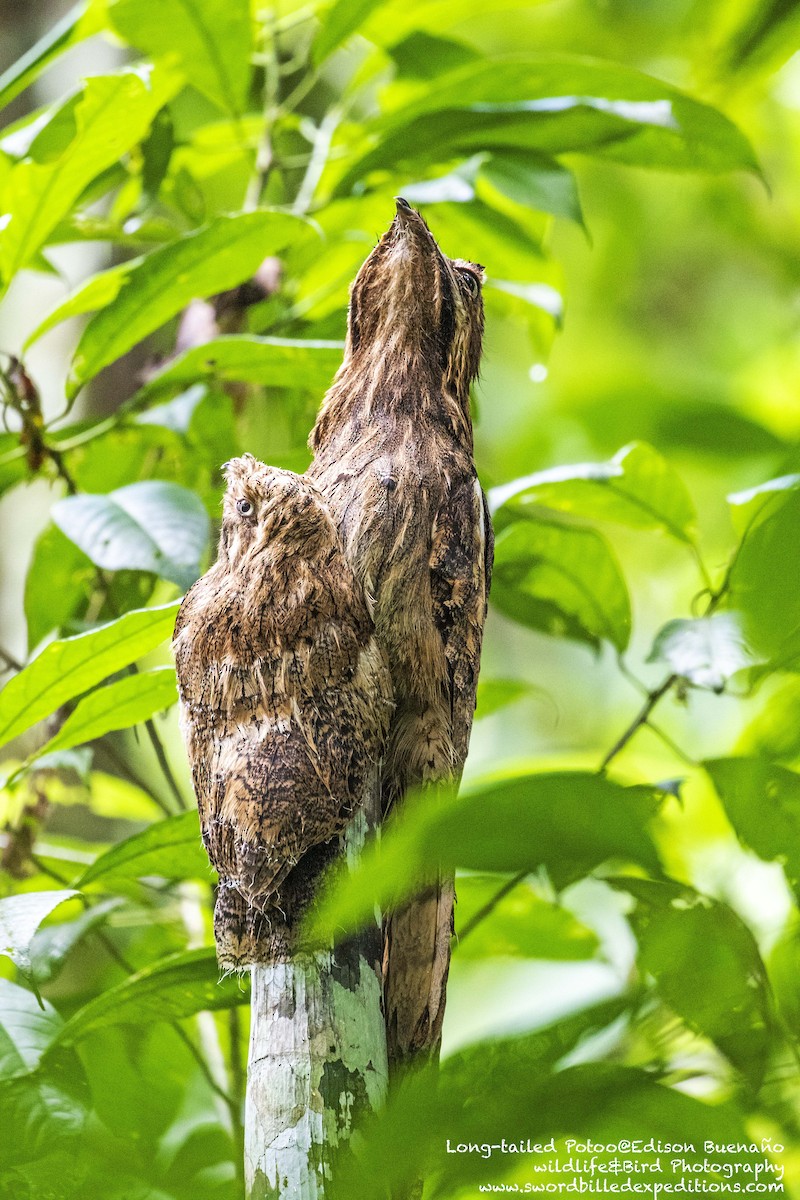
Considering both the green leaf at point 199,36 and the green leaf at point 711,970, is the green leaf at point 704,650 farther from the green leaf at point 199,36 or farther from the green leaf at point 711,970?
the green leaf at point 199,36

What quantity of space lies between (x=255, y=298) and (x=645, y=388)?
156 centimetres

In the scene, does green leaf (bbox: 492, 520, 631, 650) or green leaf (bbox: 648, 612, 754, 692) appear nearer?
green leaf (bbox: 648, 612, 754, 692)

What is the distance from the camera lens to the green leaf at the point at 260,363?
1522 millimetres

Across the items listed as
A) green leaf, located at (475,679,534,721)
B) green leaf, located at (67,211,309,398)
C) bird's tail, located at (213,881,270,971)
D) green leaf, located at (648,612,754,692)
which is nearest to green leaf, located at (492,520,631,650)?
green leaf, located at (475,679,534,721)

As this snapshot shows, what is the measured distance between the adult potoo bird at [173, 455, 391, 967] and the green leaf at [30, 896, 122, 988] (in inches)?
24.2

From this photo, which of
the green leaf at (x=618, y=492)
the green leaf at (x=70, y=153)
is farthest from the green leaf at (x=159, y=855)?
the green leaf at (x=70, y=153)

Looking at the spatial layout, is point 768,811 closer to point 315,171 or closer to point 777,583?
point 777,583

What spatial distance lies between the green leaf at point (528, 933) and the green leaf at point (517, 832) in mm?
1273

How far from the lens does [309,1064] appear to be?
0.81 meters

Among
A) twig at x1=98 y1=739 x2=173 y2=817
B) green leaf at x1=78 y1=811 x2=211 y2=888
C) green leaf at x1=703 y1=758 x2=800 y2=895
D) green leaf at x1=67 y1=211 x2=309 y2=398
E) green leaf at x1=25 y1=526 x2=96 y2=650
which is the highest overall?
green leaf at x1=67 y1=211 x2=309 y2=398

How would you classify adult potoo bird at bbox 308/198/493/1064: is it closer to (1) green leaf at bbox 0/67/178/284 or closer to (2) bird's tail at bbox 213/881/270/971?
(2) bird's tail at bbox 213/881/270/971

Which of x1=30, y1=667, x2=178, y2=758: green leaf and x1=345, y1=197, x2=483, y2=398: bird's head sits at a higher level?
x1=345, y1=197, x2=483, y2=398: bird's head

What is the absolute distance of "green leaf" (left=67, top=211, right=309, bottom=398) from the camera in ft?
4.98

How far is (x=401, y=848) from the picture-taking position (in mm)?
Result: 303
